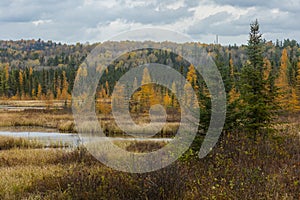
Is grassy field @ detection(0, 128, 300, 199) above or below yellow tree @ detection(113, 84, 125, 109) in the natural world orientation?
above

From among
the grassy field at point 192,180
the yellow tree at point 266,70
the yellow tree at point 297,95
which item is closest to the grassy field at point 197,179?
the grassy field at point 192,180

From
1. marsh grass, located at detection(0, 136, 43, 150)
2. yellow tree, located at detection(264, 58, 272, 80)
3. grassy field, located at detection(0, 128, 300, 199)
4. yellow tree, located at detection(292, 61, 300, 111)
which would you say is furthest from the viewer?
yellow tree, located at detection(292, 61, 300, 111)

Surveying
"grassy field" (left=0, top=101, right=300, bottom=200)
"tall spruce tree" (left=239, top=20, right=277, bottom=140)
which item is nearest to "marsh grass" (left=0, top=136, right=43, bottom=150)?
"grassy field" (left=0, top=101, right=300, bottom=200)

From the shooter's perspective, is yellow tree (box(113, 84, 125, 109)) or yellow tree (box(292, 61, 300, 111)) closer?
yellow tree (box(113, 84, 125, 109))

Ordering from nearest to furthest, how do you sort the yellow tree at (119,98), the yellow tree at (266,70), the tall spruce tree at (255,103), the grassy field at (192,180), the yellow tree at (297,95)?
the grassy field at (192,180)
the tall spruce tree at (255,103)
the yellow tree at (266,70)
the yellow tree at (119,98)
the yellow tree at (297,95)

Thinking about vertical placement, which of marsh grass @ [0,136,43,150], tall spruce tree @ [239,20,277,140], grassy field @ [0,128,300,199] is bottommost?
marsh grass @ [0,136,43,150]

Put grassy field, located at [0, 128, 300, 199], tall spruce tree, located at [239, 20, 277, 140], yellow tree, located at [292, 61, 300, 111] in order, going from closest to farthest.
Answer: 1. grassy field, located at [0, 128, 300, 199]
2. tall spruce tree, located at [239, 20, 277, 140]
3. yellow tree, located at [292, 61, 300, 111]

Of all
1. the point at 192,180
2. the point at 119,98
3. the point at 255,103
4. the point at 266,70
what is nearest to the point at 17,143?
the point at 255,103

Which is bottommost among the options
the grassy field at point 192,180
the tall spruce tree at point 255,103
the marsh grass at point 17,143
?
the marsh grass at point 17,143

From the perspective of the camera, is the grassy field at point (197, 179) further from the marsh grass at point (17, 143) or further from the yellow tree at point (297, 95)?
the yellow tree at point (297, 95)

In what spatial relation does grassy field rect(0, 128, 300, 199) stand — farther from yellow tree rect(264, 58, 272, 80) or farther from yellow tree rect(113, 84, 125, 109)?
yellow tree rect(113, 84, 125, 109)

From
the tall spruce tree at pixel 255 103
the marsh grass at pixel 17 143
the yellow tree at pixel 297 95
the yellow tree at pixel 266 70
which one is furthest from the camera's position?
the yellow tree at pixel 297 95

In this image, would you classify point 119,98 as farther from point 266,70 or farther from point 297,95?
point 297,95

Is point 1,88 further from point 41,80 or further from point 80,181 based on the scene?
point 80,181
